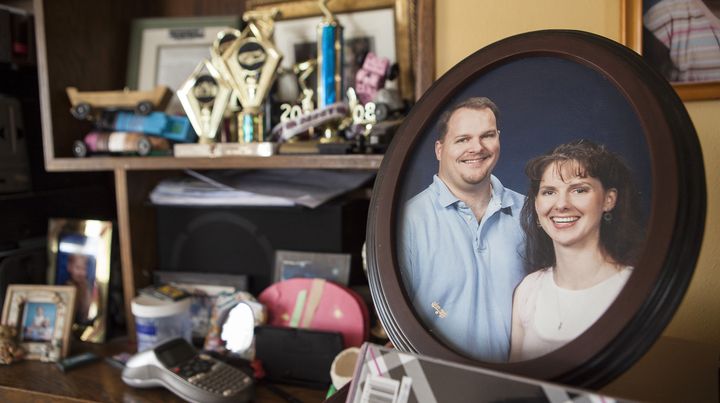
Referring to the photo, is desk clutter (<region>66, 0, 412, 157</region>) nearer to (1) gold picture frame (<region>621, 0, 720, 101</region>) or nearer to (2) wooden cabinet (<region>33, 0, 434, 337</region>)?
(2) wooden cabinet (<region>33, 0, 434, 337</region>)

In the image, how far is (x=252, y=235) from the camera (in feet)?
3.57

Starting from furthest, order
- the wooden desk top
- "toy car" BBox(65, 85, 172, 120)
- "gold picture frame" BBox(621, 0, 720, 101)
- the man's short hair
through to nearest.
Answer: "toy car" BBox(65, 85, 172, 120)
the wooden desk top
"gold picture frame" BBox(621, 0, 720, 101)
the man's short hair

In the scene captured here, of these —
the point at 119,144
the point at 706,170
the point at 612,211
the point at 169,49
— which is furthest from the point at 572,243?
the point at 169,49

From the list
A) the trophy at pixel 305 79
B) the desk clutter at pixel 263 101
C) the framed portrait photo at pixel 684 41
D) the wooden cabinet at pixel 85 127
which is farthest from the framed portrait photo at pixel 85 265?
the framed portrait photo at pixel 684 41

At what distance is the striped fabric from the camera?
0.75 meters

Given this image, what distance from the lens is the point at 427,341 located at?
1.85ft

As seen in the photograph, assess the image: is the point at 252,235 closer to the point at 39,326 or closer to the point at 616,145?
the point at 39,326

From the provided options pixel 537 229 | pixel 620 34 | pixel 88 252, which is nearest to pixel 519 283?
pixel 537 229

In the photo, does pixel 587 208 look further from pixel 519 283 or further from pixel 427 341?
pixel 427 341

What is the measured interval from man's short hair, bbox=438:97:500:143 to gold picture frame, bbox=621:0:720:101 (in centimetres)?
29

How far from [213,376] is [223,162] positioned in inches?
13.9

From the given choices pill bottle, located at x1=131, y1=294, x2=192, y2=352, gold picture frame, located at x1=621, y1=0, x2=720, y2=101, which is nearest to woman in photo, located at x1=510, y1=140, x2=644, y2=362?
gold picture frame, located at x1=621, y1=0, x2=720, y2=101

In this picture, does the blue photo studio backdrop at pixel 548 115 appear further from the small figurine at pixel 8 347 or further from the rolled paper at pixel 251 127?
the small figurine at pixel 8 347

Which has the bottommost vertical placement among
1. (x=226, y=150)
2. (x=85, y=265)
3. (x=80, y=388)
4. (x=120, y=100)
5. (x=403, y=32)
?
(x=80, y=388)
